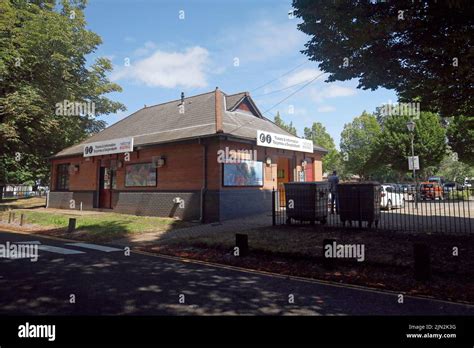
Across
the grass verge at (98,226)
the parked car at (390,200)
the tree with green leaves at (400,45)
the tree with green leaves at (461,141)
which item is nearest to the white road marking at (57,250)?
the grass verge at (98,226)

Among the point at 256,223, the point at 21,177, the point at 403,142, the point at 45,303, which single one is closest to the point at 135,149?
the point at 256,223

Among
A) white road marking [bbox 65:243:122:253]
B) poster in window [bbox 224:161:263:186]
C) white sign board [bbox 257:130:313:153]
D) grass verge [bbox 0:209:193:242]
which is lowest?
white road marking [bbox 65:243:122:253]

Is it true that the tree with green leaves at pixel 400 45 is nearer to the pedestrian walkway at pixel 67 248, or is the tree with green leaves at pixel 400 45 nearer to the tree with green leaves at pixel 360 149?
the pedestrian walkway at pixel 67 248

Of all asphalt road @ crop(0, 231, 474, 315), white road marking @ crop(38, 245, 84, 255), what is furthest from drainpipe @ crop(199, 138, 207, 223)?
asphalt road @ crop(0, 231, 474, 315)

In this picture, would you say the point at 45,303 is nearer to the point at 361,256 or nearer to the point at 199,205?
the point at 361,256

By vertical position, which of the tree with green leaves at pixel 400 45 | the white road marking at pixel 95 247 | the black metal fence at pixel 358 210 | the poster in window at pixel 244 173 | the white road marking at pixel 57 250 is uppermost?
the tree with green leaves at pixel 400 45

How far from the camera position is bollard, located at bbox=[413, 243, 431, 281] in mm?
5700

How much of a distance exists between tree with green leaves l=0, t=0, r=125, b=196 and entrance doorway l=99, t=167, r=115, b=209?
4.99 metres

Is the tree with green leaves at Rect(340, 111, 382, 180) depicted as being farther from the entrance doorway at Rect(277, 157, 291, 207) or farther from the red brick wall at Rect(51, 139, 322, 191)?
the red brick wall at Rect(51, 139, 322, 191)

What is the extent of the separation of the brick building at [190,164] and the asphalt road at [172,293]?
795cm

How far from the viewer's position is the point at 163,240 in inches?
424

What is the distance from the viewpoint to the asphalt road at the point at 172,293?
4352 mm

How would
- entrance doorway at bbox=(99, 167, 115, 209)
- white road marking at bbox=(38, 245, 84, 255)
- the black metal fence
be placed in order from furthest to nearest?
entrance doorway at bbox=(99, 167, 115, 209), the black metal fence, white road marking at bbox=(38, 245, 84, 255)

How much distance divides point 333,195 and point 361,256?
312 inches
